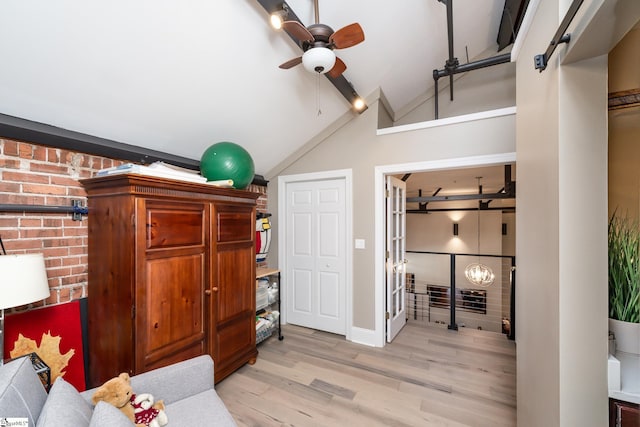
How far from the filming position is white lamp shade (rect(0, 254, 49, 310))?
1231 mm

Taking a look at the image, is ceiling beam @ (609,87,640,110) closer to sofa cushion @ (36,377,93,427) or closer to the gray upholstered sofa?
the gray upholstered sofa

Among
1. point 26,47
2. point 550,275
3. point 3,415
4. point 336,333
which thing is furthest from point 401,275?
point 26,47

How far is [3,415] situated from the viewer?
0.86m

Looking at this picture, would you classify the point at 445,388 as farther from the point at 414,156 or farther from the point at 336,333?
the point at 414,156

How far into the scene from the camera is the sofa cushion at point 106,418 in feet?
3.08

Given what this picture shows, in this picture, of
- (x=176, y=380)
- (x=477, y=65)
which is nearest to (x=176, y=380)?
(x=176, y=380)

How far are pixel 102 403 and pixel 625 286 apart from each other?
220cm

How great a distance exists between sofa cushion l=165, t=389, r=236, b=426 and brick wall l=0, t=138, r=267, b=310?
115 cm

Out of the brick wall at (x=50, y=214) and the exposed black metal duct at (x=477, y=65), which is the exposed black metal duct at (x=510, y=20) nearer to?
the exposed black metal duct at (x=477, y=65)

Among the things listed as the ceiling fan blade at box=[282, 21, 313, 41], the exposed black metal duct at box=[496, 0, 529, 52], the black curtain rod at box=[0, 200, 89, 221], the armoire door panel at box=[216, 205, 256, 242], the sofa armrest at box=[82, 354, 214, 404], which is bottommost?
the sofa armrest at box=[82, 354, 214, 404]

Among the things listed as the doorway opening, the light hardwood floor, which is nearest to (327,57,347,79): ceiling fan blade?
the light hardwood floor

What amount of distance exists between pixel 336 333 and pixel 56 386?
2766mm

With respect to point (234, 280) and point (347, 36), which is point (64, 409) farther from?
point (347, 36)

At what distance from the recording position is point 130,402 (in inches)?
52.4
